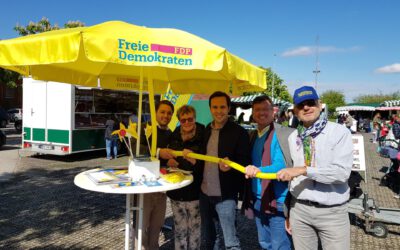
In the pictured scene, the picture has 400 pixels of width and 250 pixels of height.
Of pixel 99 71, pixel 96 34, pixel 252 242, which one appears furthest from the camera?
pixel 252 242

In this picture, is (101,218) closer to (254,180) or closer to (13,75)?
(254,180)

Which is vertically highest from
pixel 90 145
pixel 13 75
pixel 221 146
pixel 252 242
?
pixel 13 75

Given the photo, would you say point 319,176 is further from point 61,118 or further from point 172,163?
point 61,118

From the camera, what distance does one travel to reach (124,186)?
2.51 meters

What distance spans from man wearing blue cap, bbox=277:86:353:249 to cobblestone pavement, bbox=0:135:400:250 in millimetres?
2082

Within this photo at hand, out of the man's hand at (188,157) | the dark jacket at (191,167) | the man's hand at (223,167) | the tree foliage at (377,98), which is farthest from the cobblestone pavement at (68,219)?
the tree foliage at (377,98)

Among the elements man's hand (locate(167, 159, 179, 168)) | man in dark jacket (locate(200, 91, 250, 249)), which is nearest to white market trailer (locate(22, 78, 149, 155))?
man's hand (locate(167, 159, 179, 168))

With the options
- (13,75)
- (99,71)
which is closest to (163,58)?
(99,71)

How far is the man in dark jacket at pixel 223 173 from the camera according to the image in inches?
112

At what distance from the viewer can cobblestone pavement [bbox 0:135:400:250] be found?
14.0 ft

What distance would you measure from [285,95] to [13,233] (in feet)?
188

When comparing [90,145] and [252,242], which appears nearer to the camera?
[252,242]

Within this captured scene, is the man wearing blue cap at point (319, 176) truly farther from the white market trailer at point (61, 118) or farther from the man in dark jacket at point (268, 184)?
the white market trailer at point (61, 118)

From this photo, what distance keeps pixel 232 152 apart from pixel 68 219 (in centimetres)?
358
